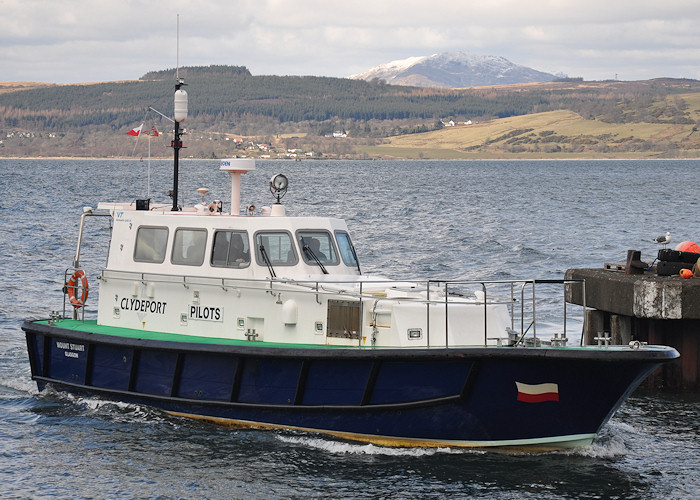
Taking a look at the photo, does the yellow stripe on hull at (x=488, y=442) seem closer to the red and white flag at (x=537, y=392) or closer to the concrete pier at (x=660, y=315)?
the red and white flag at (x=537, y=392)

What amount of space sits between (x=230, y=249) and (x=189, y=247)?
723mm

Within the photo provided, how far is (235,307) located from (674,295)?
6.73 m

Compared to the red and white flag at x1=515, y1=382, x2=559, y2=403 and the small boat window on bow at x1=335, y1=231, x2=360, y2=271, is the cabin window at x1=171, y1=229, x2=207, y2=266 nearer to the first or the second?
the small boat window on bow at x1=335, y1=231, x2=360, y2=271

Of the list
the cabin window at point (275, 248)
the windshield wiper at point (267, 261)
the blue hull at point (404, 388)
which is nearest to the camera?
the blue hull at point (404, 388)

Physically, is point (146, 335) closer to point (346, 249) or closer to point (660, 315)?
point (346, 249)

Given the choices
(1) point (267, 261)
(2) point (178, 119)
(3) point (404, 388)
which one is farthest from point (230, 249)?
(3) point (404, 388)

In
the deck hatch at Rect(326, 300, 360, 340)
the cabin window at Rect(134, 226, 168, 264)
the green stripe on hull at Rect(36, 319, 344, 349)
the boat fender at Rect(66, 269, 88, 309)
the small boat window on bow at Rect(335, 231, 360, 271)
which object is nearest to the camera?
the deck hatch at Rect(326, 300, 360, 340)

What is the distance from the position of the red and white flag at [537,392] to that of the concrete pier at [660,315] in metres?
3.86

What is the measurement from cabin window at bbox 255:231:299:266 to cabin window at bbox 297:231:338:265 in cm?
16

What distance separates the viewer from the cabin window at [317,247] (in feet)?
43.9

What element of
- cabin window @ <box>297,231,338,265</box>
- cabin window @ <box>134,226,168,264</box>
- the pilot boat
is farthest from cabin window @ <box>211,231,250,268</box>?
cabin window @ <box>134,226,168,264</box>

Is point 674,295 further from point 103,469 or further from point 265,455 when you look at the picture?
point 103,469

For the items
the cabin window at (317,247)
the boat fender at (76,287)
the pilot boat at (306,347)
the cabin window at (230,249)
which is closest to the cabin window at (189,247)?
the pilot boat at (306,347)

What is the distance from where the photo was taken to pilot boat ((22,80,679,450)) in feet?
37.7
